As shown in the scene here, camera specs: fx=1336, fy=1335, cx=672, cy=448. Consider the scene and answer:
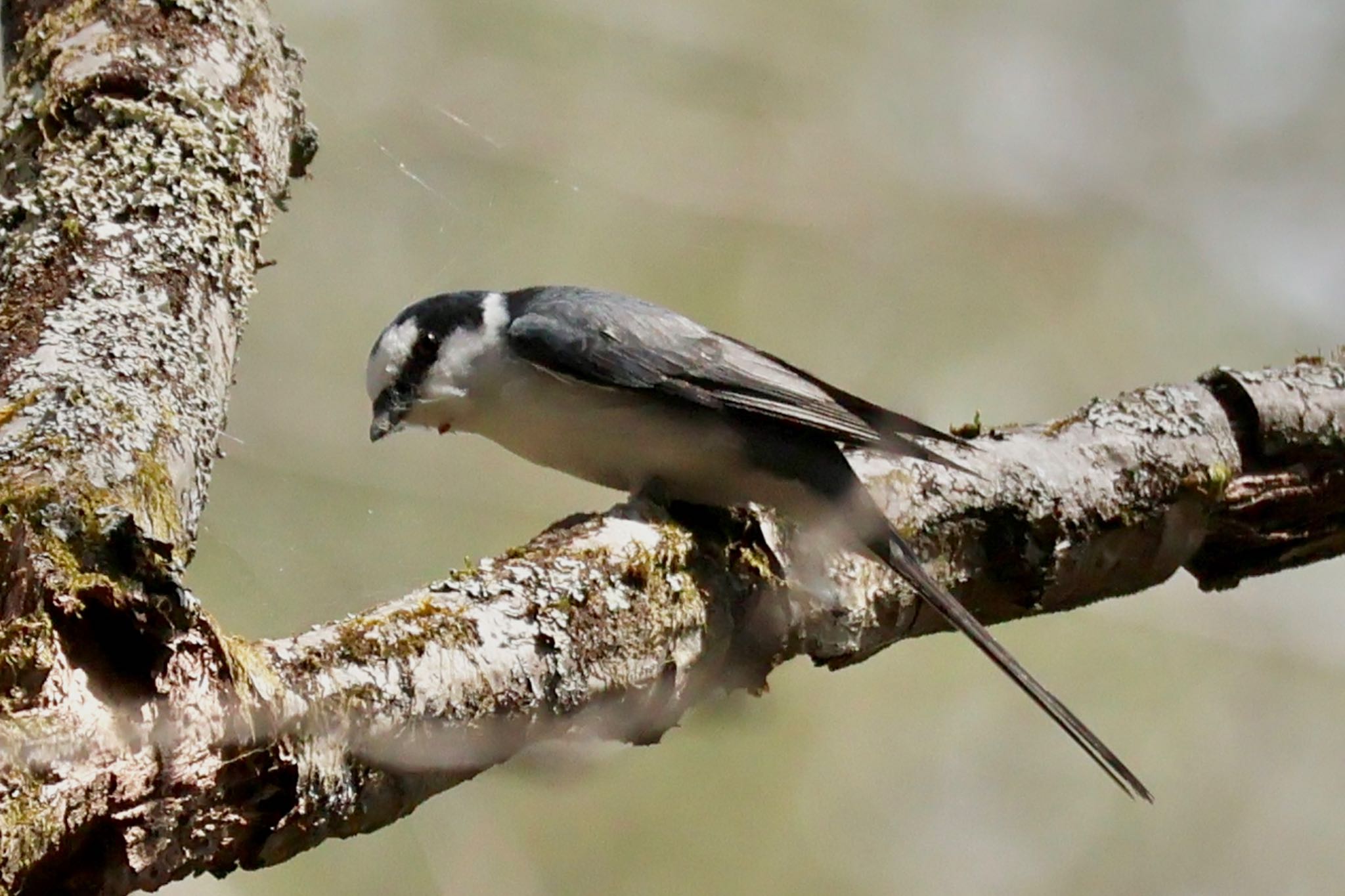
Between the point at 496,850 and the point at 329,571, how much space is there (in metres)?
1.40

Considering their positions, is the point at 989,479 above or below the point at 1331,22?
below

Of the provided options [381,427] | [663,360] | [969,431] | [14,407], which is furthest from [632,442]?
[14,407]

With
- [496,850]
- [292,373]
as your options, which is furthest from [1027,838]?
[292,373]

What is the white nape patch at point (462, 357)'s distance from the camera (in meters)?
3.36

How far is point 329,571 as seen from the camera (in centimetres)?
459

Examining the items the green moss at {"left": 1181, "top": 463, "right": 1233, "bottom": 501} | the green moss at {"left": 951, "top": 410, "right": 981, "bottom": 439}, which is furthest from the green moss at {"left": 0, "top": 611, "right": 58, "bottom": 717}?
the green moss at {"left": 1181, "top": 463, "right": 1233, "bottom": 501}

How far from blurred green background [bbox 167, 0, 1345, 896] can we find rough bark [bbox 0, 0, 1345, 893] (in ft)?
5.19

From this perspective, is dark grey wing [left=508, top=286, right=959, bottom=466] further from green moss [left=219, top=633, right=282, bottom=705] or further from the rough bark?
green moss [left=219, top=633, right=282, bottom=705]

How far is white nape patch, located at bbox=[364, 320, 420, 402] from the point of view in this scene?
3.46 m

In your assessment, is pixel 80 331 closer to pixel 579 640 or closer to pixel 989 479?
pixel 579 640

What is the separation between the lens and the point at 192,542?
2.45 meters

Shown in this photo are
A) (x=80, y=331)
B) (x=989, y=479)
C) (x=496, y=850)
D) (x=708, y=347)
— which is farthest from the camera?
(x=496, y=850)

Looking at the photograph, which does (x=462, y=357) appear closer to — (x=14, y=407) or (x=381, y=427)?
(x=381, y=427)

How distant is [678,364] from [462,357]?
1.85ft
